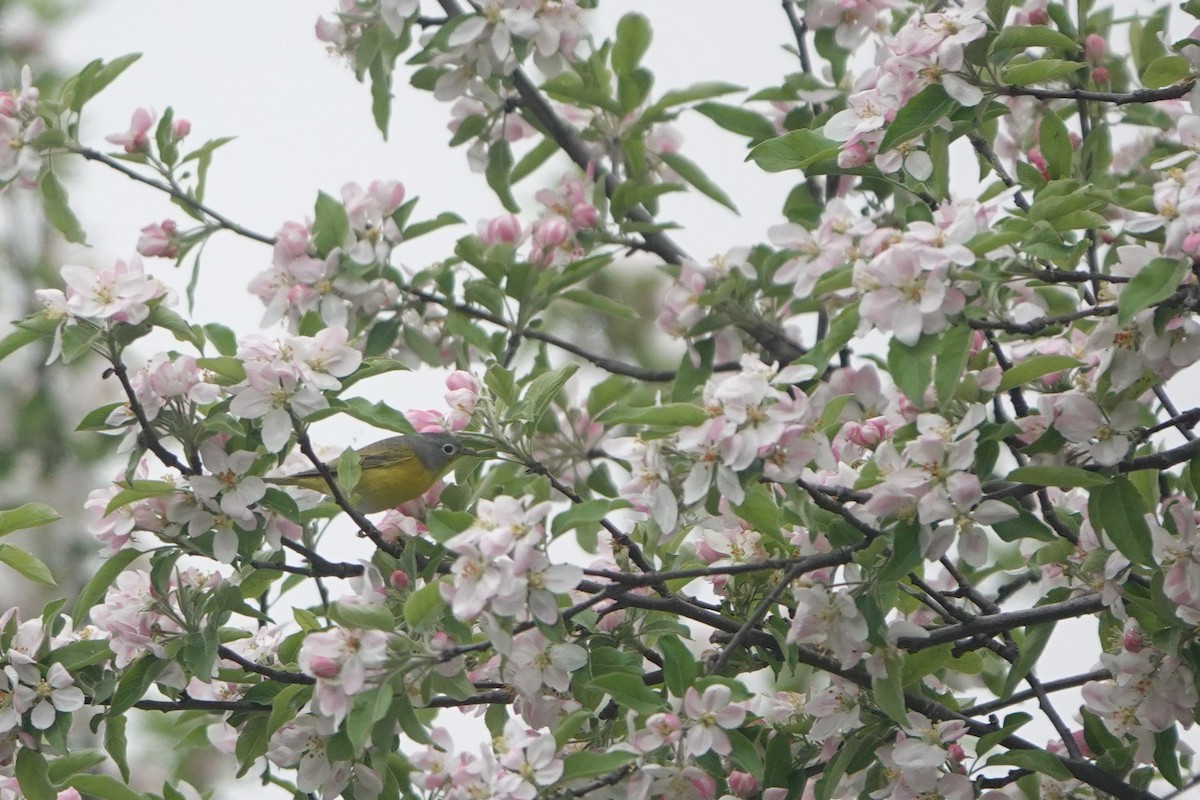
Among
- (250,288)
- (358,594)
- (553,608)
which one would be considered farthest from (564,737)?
(250,288)

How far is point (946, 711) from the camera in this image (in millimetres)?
2396

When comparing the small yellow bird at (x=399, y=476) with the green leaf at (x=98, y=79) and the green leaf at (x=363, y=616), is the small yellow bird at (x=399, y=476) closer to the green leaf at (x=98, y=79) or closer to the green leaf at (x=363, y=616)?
the green leaf at (x=363, y=616)

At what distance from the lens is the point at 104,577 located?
2400mm

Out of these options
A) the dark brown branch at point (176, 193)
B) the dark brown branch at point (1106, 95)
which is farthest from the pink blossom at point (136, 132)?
the dark brown branch at point (1106, 95)

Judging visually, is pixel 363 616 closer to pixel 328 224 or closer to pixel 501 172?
pixel 328 224

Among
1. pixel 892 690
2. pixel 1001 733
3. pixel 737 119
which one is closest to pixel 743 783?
pixel 892 690

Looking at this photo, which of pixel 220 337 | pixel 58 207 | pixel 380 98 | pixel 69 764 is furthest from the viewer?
pixel 380 98

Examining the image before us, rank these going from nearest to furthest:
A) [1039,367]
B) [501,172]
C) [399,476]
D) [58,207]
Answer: [1039,367] < [399,476] < [58,207] < [501,172]

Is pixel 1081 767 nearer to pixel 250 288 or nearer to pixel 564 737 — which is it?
pixel 564 737

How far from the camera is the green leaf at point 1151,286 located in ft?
5.96

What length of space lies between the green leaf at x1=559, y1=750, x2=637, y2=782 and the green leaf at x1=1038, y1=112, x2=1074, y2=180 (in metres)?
1.32

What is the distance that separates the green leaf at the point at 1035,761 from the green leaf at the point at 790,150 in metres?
1.03

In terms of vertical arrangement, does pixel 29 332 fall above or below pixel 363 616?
above

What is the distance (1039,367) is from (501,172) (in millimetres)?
1803
